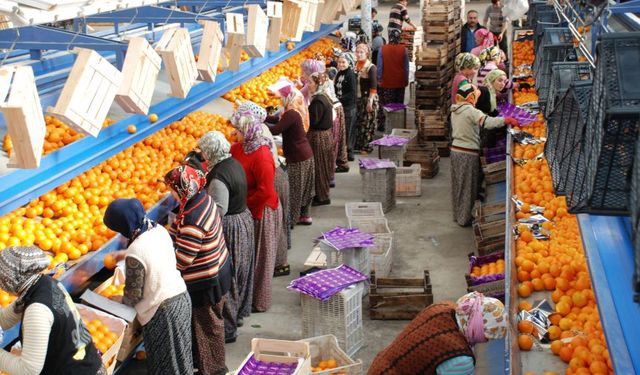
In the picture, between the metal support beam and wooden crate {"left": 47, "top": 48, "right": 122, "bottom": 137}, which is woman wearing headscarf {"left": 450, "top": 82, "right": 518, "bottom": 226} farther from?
wooden crate {"left": 47, "top": 48, "right": 122, "bottom": 137}

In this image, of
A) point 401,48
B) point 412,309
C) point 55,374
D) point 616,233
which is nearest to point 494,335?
point 616,233

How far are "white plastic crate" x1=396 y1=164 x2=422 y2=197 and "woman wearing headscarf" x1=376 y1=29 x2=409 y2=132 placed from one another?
2512 mm

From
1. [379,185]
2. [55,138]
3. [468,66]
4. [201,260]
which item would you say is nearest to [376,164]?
[379,185]

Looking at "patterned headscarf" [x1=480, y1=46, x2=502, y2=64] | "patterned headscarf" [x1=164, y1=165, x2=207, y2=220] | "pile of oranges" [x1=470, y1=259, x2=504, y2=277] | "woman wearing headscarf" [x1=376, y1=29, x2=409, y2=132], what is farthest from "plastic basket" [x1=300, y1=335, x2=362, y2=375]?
"woman wearing headscarf" [x1=376, y1=29, x2=409, y2=132]

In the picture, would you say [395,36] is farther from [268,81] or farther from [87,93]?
[87,93]

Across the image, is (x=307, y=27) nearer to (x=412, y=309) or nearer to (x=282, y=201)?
(x=282, y=201)

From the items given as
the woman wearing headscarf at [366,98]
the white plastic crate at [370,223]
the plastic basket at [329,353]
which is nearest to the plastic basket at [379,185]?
the white plastic crate at [370,223]

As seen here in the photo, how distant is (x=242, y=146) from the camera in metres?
6.90

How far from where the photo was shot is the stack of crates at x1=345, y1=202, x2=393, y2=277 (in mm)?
7773

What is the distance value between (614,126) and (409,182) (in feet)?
25.2

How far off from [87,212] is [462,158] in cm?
428

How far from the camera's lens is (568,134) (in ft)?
13.3

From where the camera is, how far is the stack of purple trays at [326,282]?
245 inches

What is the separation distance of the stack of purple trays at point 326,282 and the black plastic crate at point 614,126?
11.1 ft
